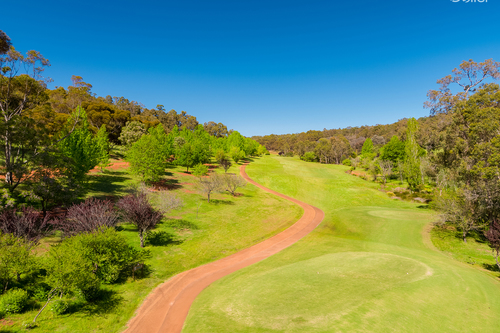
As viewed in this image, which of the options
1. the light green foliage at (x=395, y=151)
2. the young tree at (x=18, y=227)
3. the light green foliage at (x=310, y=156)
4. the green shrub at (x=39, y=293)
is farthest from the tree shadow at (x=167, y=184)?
the light green foliage at (x=310, y=156)

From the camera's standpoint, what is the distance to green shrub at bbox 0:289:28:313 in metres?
12.6

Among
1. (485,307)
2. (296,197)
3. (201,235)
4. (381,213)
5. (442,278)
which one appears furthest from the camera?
(296,197)

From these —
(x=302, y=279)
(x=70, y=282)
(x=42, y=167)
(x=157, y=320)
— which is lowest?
(x=157, y=320)

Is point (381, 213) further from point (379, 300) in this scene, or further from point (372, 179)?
point (372, 179)

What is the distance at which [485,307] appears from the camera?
12.1 metres

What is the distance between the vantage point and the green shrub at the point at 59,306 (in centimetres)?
1334

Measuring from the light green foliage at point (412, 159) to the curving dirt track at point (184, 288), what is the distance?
3669cm

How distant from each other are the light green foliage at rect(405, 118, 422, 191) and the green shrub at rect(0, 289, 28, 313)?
6380 centimetres

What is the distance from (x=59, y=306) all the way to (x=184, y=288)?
25.3 ft

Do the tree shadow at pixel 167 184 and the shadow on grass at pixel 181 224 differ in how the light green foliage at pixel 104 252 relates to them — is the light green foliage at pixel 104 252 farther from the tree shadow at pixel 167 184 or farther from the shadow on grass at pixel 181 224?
the tree shadow at pixel 167 184

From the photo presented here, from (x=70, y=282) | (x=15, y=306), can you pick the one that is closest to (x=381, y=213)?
(x=70, y=282)

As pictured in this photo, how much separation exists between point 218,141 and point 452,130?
93.0 m

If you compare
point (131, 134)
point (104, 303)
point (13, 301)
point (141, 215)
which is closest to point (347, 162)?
point (131, 134)

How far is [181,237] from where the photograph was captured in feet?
88.0
